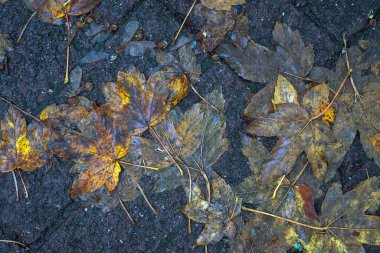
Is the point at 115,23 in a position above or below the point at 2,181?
above

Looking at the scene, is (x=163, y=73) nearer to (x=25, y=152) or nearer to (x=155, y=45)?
(x=155, y=45)

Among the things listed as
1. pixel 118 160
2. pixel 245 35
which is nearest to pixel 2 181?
pixel 118 160

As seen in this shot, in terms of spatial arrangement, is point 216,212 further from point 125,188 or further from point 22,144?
point 22,144

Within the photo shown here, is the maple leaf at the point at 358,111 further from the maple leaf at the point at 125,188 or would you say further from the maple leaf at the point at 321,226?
the maple leaf at the point at 125,188

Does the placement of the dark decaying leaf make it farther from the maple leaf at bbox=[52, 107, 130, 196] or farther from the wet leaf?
the wet leaf

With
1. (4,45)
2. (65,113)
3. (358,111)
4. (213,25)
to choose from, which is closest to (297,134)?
(358,111)

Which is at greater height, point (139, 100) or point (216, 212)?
point (139, 100)

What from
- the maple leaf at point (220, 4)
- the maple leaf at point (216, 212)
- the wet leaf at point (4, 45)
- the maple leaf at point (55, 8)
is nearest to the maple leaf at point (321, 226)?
the maple leaf at point (216, 212)
